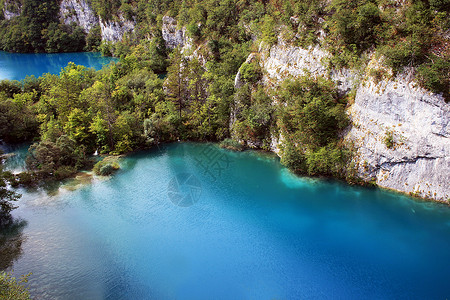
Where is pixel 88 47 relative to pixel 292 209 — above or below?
above

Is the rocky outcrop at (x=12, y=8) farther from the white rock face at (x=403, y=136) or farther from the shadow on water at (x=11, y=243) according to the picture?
the white rock face at (x=403, y=136)

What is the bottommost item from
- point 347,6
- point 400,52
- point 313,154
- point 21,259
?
point 21,259

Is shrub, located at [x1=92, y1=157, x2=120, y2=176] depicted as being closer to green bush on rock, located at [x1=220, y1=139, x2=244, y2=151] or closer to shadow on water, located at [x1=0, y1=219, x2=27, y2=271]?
shadow on water, located at [x1=0, y1=219, x2=27, y2=271]

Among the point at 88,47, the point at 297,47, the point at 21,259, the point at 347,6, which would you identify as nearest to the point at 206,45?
the point at 297,47

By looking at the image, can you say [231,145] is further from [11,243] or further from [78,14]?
[78,14]

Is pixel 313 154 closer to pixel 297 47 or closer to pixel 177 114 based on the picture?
pixel 297 47

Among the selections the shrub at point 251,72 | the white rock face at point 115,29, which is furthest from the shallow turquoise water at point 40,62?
the shrub at point 251,72
